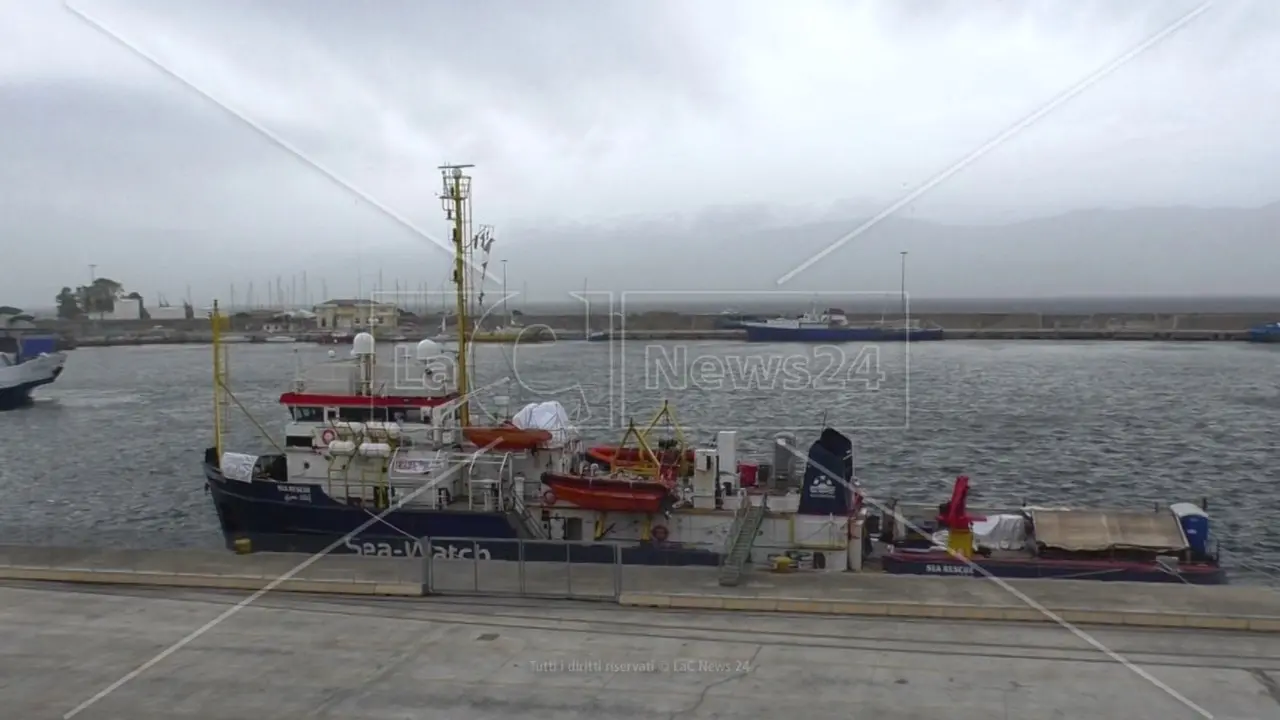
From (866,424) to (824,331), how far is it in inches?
3019

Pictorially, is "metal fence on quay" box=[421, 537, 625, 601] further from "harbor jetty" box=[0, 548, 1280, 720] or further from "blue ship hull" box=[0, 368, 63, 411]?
"blue ship hull" box=[0, 368, 63, 411]

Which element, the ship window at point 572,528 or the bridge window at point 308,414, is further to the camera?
the bridge window at point 308,414

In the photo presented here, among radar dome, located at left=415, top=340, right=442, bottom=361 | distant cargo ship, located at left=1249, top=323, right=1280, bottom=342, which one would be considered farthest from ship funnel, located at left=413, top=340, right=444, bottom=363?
distant cargo ship, located at left=1249, top=323, right=1280, bottom=342

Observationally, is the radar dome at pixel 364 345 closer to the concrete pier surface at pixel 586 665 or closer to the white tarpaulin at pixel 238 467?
the white tarpaulin at pixel 238 467

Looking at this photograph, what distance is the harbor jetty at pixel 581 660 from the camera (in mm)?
11359

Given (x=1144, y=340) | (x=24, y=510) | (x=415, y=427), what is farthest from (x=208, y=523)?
(x=1144, y=340)

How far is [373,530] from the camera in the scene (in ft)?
73.7

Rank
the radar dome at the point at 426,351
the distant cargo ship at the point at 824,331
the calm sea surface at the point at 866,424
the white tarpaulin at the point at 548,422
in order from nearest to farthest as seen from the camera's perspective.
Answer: the white tarpaulin at the point at 548,422 → the radar dome at the point at 426,351 → the calm sea surface at the point at 866,424 → the distant cargo ship at the point at 824,331

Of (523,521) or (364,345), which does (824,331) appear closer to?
(364,345)

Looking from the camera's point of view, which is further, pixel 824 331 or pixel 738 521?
pixel 824 331

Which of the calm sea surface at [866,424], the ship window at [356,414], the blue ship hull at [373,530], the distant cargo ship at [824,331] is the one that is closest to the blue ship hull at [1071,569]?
the blue ship hull at [373,530]

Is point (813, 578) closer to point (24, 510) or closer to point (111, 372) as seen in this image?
point (24, 510)

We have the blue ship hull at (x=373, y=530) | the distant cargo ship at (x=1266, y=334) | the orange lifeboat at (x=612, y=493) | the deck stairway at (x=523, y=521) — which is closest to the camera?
the blue ship hull at (x=373, y=530)

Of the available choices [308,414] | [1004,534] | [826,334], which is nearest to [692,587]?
[1004,534]
